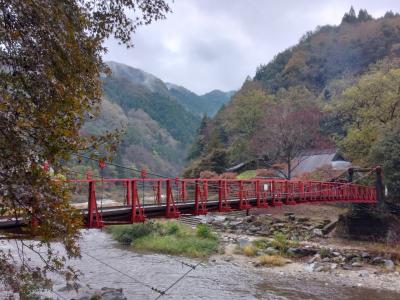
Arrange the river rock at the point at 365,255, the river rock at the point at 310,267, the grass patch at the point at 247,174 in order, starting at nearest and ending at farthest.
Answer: the river rock at the point at 310,267
the river rock at the point at 365,255
the grass patch at the point at 247,174

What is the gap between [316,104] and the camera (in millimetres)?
50125

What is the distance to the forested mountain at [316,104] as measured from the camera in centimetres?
3133

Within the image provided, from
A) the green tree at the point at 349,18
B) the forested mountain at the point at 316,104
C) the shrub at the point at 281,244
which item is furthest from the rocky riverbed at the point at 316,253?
the green tree at the point at 349,18

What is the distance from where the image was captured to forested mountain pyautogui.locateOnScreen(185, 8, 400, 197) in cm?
3133

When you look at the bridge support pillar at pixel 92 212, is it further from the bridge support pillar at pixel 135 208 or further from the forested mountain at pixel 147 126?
the forested mountain at pixel 147 126

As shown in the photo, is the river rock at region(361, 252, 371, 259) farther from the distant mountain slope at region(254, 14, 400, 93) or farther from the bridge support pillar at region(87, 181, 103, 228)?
the distant mountain slope at region(254, 14, 400, 93)

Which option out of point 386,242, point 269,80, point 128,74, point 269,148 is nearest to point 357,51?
point 269,80

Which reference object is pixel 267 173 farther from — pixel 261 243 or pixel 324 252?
pixel 324 252

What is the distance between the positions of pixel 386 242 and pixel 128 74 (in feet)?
607

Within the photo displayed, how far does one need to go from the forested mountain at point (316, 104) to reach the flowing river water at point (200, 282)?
37.7 ft

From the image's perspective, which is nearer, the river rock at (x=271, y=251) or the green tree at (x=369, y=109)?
the river rock at (x=271, y=251)

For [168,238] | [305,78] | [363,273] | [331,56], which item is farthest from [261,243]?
[331,56]

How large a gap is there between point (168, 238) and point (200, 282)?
278 inches

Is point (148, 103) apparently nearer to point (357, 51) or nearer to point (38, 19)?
point (357, 51)
